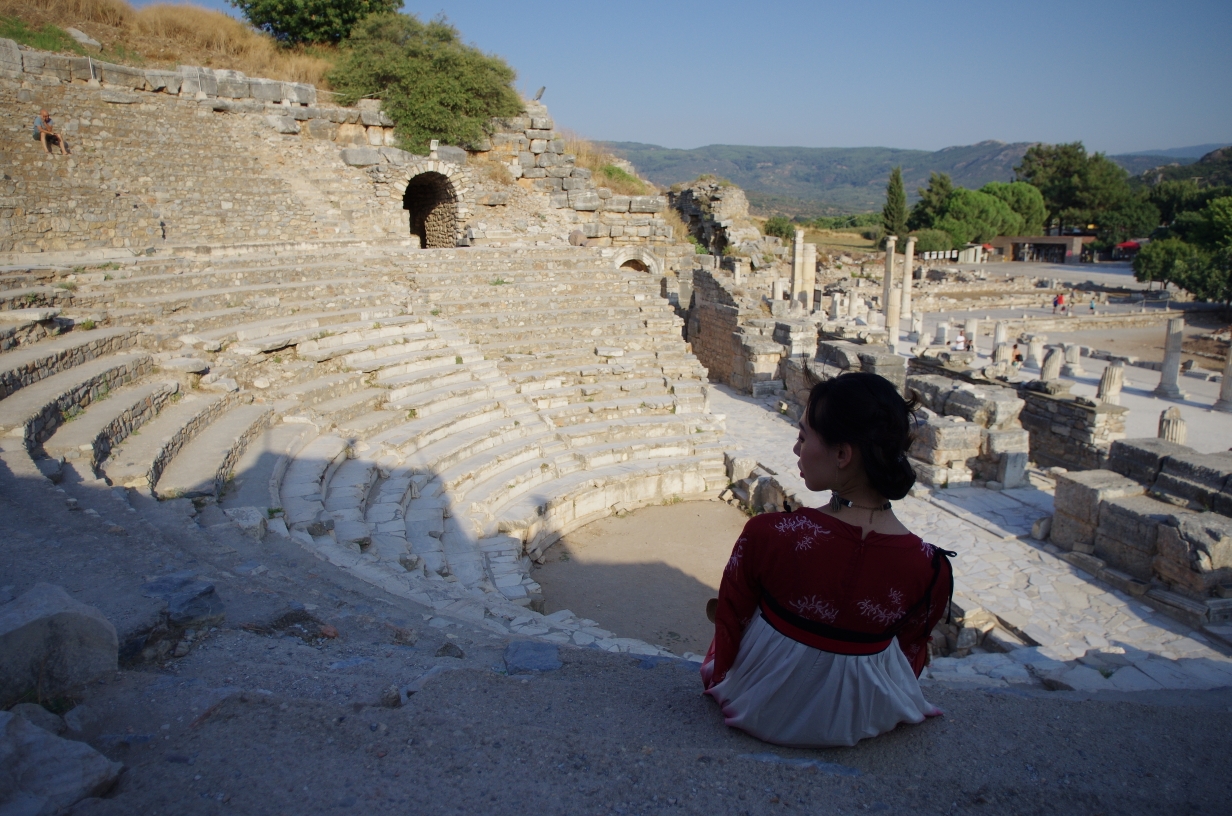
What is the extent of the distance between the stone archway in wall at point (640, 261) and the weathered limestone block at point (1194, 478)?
1307 cm

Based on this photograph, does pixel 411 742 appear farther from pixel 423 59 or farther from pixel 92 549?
pixel 423 59

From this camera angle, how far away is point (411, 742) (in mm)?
2244

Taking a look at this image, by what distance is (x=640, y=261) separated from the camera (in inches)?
745

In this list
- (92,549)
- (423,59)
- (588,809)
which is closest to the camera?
(588,809)

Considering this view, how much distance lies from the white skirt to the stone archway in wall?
16.5m

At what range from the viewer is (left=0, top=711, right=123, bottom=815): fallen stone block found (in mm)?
1673

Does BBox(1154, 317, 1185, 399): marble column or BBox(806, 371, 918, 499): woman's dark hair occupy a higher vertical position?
BBox(806, 371, 918, 499): woman's dark hair

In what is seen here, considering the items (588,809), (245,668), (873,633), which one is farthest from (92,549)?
(873,633)

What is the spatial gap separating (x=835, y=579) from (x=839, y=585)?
0.02 metres

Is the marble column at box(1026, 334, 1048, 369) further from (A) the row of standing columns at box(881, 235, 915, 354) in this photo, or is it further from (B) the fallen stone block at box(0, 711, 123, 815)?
(B) the fallen stone block at box(0, 711, 123, 815)

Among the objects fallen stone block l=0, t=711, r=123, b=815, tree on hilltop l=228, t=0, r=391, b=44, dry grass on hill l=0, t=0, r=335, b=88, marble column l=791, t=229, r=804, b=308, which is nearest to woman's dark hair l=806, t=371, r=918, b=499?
fallen stone block l=0, t=711, r=123, b=815

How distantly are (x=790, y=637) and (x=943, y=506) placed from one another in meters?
7.12

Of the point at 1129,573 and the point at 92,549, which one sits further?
the point at 1129,573

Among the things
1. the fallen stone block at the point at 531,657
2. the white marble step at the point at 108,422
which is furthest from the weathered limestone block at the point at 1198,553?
the white marble step at the point at 108,422
